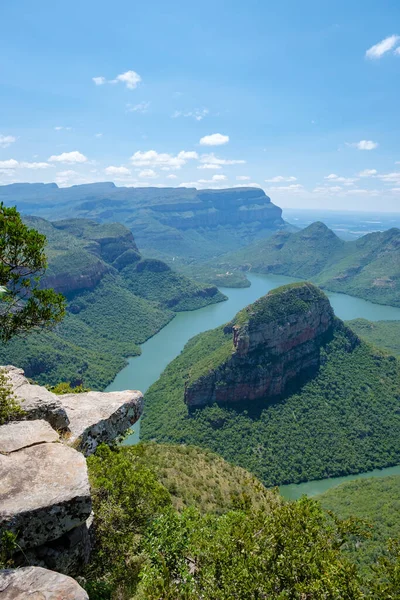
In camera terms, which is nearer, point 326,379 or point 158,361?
point 326,379

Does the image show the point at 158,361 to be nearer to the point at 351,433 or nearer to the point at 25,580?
the point at 351,433

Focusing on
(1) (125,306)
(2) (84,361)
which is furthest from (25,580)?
(1) (125,306)

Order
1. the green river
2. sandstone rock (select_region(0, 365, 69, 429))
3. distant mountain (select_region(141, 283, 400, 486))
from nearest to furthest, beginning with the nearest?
1. sandstone rock (select_region(0, 365, 69, 429))
2. the green river
3. distant mountain (select_region(141, 283, 400, 486))

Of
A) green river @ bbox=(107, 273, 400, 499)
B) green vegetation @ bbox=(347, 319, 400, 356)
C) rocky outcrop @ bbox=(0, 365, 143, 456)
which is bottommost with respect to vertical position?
green river @ bbox=(107, 273, 400, 499)

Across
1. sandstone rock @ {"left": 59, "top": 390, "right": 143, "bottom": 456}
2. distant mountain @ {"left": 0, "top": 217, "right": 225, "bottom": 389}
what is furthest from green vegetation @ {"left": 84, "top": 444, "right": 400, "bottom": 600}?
distant mountain @ {"left": 0, "top": 217, "right": 225, "bottom": 389}

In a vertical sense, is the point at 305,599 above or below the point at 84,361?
above

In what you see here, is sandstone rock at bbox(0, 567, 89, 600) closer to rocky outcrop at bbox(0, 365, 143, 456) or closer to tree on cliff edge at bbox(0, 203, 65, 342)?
rocky outcrop at bbox(0, 365, 143, 456)

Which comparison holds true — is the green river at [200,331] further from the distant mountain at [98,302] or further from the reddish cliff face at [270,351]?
the reddish cliff face at [270,351]
